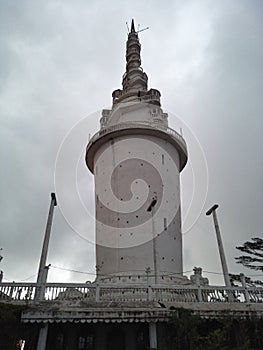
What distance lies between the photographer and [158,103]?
30.8 metres

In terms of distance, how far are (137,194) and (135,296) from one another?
9.35 meters

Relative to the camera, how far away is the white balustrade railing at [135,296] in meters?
12.0

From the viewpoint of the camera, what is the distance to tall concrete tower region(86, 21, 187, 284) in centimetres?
2095

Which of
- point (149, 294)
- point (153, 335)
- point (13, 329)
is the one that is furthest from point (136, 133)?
A: point (13, 329)

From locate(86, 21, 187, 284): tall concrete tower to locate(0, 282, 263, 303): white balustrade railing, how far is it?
5.18 m

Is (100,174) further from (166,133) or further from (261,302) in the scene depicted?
(261,302)

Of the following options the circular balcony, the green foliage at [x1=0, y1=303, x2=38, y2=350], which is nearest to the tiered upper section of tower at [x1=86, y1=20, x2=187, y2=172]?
the circular balcony

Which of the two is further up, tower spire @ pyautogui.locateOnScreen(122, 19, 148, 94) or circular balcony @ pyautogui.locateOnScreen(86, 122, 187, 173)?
tower spire @ pyautogui.locateOnScreen(122, 19, 148, 94)

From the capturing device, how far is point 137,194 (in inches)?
905

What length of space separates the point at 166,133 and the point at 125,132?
337cm

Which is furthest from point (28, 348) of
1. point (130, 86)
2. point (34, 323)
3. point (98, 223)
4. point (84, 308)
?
point (130, 86)

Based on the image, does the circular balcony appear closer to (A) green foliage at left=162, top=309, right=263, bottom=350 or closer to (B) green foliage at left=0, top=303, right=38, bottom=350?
(A) green foliage at left=162, top=309, right=263, bottom=350

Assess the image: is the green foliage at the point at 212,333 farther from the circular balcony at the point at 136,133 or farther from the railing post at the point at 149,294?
the circular balcony at the point at 136,133

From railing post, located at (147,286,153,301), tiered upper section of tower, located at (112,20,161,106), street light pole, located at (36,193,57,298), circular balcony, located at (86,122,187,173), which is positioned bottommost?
railing post, located at (147,286,153,301)
